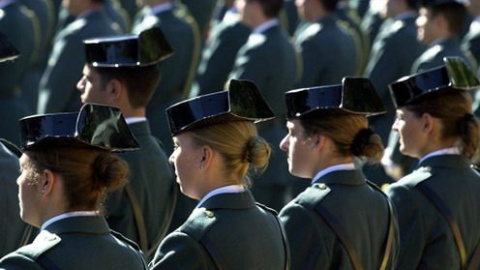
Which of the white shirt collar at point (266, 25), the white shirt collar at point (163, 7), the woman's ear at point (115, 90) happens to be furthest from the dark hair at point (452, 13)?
the woman's ear at point (115, 90)

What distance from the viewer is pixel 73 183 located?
423 cm

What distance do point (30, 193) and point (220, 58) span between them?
5.61 meters

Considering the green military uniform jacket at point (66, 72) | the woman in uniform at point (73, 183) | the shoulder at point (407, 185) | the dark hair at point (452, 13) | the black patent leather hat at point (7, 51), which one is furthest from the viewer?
the dark hair at point (452, 13)

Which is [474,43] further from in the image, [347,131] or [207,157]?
[207,157]

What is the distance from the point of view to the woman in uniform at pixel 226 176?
4602 millimetres

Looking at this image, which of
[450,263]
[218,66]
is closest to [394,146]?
[218,66]

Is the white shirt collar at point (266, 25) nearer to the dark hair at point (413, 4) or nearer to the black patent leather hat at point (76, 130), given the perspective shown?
the dark hair at point (413, 4)

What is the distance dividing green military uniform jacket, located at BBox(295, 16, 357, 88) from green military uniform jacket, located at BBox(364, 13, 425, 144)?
11.2 inches

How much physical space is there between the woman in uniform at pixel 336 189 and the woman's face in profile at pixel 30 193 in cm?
114

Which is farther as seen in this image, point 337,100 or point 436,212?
point 436,212

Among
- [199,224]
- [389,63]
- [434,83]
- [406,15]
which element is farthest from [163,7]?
[199,224]

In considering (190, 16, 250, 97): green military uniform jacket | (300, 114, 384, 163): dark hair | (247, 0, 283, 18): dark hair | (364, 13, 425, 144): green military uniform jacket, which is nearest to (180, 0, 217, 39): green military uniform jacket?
(190, 16, 250, 97): green military uniform jacket

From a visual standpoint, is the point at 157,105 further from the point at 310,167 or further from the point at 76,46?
the point at 310,167

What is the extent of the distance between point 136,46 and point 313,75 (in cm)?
375
